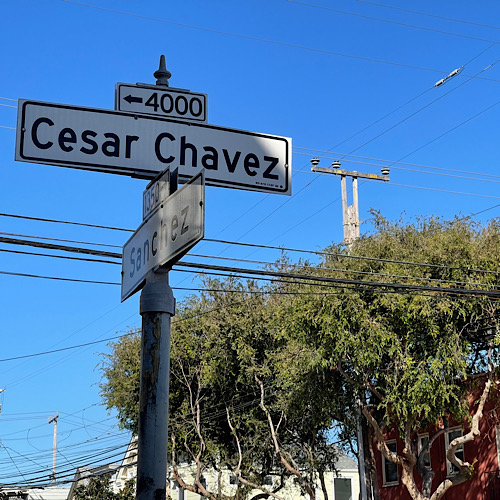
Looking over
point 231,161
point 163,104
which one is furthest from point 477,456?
point 163,104

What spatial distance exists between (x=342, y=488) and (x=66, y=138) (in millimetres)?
50548

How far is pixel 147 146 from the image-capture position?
4.77 metres

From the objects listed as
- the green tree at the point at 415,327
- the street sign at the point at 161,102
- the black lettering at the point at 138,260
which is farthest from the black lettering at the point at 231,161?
the green tree at the point at 415,327

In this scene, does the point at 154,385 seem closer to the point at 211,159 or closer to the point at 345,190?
the point at 211,159

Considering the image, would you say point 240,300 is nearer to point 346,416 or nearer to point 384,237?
point 346,416

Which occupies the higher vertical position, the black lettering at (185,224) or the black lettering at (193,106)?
the black lettering at (193,106)

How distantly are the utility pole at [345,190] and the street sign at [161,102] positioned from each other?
28267 millimetres

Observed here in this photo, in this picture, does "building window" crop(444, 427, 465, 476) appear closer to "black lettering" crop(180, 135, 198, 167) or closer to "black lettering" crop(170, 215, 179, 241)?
"black lettering" crop(180, 135, 198, 167)

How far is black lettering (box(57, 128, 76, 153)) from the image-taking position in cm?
462

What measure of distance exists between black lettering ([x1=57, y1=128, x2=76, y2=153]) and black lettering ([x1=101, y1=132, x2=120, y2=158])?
0.58ft

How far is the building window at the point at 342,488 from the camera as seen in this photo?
51.6m

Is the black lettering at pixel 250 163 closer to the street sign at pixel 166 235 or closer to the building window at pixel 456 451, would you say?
the street sign at pixel 166 235

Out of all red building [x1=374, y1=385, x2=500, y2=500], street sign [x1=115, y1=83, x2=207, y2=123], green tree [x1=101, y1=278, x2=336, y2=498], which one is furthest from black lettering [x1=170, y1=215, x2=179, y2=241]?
green tree [x1=101, y1=278, x2=336, y2=498]

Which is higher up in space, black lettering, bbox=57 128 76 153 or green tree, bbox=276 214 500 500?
green tree, bbox=276 214 500 500
